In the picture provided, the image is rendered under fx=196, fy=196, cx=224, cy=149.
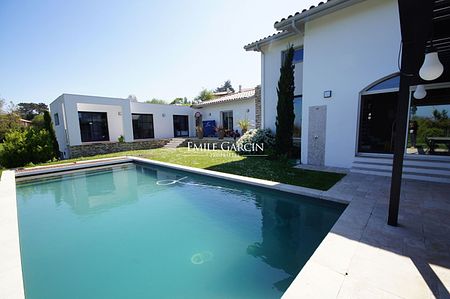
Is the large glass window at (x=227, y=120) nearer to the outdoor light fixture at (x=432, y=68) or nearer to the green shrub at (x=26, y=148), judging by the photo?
the green shrub at (x=26, y=148)

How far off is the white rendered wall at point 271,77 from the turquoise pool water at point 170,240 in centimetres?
669

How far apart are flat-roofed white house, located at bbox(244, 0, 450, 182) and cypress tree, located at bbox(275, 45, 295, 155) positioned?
53.3 inches

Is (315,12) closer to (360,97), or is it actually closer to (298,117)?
(360,97)

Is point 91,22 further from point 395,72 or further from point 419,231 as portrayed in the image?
point 419,231

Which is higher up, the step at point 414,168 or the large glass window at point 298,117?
the large glass window at point 298,117

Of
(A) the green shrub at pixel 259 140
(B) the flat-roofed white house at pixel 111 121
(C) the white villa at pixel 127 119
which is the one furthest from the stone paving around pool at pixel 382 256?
(B) the flat-roofed white house at pixel 111 121

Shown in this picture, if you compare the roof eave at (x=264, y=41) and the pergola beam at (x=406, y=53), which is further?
the roof eave at (x=264, y=41)

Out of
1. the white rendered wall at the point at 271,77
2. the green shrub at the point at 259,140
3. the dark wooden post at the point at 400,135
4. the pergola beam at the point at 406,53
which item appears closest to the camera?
the pergola beam at the point at 406,53

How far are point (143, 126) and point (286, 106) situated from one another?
15.3m

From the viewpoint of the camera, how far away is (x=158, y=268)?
136 inches

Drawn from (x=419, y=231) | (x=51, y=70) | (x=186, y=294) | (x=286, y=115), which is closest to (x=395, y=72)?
(x=286, y=115)

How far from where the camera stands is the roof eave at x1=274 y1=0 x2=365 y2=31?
6914 millimetres

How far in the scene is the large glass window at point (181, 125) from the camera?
73.2 feet

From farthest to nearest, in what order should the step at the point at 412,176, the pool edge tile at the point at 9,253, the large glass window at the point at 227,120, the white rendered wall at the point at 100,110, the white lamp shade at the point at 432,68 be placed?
the large glass window at the point at 227,120 < the white rendered wall at the point at 100,110 < the step at the point at 412,176 < the white lamp shade at the point at 432,68 < the pool edge tile at the point at 9,253
